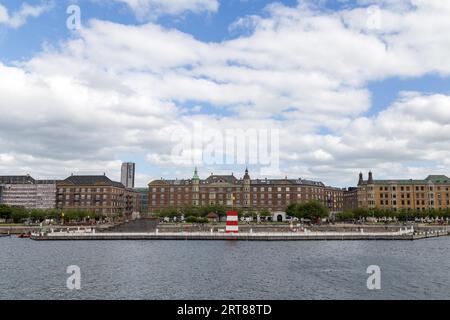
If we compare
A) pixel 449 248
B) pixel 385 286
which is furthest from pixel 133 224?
pixel 385 286

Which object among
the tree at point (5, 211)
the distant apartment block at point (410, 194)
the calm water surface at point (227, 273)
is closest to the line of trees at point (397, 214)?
the distant apartment block at point (410, 194)

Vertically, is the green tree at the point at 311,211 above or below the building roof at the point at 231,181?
below

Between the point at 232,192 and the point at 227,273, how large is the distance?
5203 inches

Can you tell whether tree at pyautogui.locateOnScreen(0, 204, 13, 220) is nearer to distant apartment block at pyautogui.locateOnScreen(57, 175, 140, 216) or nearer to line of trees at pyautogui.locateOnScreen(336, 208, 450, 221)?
distant apartment block at pyautogui.locateOnScreen(57, 175, 140, 216)

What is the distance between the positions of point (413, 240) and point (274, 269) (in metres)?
55.2

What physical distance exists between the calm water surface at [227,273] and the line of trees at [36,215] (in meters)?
73.5

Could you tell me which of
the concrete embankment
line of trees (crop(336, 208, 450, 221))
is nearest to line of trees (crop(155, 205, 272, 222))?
line of trees (crop(336, 208, 450, 221))

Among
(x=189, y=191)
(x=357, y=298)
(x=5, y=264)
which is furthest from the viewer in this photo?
(x=189, y=191)

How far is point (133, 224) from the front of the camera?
433ft

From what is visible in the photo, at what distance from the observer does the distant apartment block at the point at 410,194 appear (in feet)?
581

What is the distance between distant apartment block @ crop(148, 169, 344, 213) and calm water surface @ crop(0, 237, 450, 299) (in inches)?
4151

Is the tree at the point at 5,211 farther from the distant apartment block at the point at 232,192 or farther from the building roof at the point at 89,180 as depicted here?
the distant apartment block at the point at 232,192
